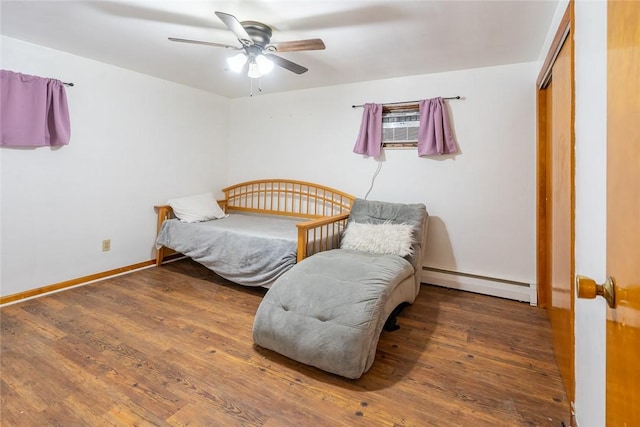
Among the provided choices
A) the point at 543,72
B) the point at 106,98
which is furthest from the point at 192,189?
the point at 543,72

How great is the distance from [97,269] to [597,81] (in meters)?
3.96

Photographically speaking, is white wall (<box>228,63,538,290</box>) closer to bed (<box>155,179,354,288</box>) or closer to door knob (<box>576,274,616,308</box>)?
bed (<box>155,179,354,288</box>)

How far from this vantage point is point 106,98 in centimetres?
308

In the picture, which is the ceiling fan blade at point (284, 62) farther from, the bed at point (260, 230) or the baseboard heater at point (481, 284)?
the baseboard heater at point (481, 284)

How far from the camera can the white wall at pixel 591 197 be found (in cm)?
94

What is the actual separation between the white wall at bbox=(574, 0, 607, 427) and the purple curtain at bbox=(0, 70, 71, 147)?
3.60 metres

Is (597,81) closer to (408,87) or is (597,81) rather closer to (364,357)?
(364,357)

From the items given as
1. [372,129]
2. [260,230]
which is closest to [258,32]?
[372,129]

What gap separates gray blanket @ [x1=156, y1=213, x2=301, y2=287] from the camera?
9.04ft

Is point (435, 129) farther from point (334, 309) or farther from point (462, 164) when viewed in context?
point (334, 309)

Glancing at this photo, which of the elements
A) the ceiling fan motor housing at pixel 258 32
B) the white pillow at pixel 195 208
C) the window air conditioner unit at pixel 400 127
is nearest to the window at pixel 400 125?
the window air conditioner unit at pixel 400 127

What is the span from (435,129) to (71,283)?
3798 mm

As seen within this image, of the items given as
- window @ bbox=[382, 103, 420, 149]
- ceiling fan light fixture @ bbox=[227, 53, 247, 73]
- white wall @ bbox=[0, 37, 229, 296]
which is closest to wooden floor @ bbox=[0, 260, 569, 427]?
white wall @ bbox=[0, 37, 229, 296]

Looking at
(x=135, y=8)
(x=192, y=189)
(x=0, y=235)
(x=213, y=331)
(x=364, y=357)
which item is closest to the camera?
(x=364, y=357)
